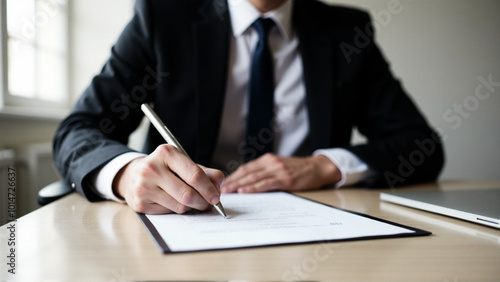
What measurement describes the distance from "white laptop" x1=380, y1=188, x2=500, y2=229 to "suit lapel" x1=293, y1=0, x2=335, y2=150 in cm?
43

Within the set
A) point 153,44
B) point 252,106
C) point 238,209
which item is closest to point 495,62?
point 252,106

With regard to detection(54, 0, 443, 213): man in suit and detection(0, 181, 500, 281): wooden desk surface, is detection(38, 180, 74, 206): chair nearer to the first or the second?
detection(54, 0, 443, 213): man in suit

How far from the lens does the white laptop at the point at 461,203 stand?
0.58 meters

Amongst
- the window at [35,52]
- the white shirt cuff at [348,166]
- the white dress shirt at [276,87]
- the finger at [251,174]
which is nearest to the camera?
the finger at [251,174]

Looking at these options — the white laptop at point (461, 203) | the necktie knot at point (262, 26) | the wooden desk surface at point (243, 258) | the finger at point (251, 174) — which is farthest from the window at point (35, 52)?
the white laptop at point (461, 203)

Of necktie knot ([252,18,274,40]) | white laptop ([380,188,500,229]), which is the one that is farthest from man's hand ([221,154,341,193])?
necktie knot ([252,18,274,40])

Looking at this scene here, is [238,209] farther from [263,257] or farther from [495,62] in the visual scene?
[495,62]

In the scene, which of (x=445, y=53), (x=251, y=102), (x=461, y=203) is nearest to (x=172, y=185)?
(x=461, y=203)

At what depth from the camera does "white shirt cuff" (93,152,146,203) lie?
73 cm

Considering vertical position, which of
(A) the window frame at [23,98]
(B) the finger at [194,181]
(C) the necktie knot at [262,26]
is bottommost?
(A) the window frame at [23,98]

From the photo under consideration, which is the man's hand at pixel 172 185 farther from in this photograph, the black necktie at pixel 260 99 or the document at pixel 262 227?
the black necktie at pixel 260 99

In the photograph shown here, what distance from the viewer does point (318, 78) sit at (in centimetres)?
123

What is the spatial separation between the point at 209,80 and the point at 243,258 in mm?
775

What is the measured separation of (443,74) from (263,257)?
2.64 meters
